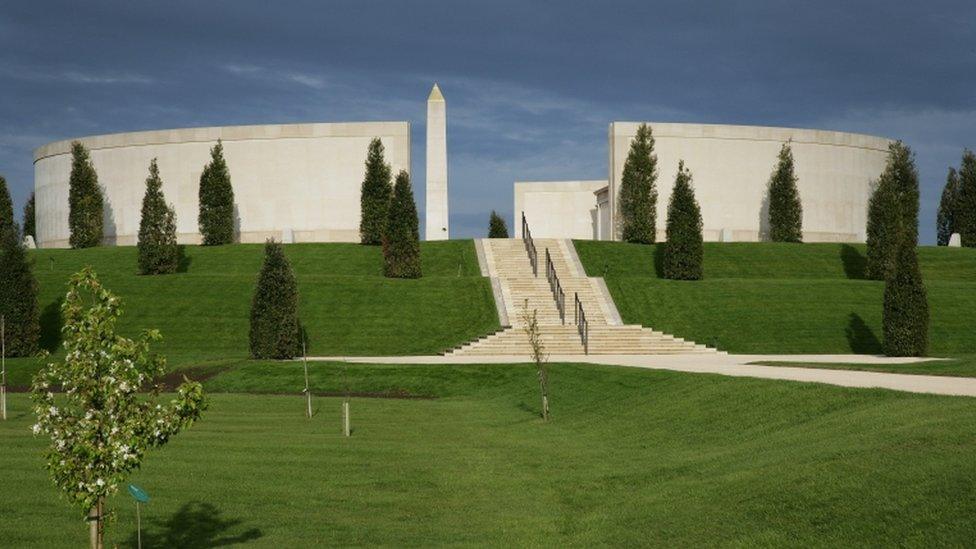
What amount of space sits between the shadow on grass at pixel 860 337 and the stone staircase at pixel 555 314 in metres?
4.60

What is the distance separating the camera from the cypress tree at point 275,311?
29.3 metres

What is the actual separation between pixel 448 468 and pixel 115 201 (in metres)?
47.1

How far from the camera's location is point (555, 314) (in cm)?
3491

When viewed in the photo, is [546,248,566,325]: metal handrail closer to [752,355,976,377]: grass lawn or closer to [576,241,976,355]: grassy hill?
[576,241,976,355]: grassy hill

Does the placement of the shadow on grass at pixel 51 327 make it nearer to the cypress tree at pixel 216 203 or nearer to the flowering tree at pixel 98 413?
the cypress tree at pixel 216 203

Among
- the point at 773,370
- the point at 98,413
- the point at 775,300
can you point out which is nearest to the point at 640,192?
the point at 775,300

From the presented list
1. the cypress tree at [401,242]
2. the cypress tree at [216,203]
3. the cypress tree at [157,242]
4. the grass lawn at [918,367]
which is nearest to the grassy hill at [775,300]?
the cypress tree at [401,242]

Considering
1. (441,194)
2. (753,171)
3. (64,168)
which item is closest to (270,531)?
(441,194)

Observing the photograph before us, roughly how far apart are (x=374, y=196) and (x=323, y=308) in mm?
15367

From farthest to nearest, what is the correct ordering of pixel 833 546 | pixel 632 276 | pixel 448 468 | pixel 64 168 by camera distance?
pixel 64 168 → pixel 632 276 → pixel 448 468 → pixel 833 546

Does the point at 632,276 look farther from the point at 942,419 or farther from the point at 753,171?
the point at 942,419

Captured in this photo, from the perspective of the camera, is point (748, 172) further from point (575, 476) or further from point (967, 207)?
point (575, 476)

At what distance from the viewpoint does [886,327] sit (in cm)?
3027

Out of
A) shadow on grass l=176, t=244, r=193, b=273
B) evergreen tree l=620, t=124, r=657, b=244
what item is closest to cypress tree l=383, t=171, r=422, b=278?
shadow on grass l=176, t=244, r=193, b=273
